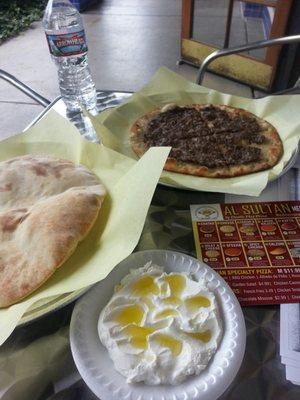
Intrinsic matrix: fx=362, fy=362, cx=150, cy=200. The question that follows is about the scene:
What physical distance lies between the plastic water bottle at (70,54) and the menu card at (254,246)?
82cm

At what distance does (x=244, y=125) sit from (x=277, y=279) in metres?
0.76

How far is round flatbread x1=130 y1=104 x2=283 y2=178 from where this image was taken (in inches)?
48.2

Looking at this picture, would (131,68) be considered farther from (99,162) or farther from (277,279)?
(277,279)

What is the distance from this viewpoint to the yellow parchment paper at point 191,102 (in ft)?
3.67

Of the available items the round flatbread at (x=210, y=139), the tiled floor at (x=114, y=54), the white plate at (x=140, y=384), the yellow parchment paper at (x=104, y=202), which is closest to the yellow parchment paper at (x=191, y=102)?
the round flatbread at (x=210, y=139)

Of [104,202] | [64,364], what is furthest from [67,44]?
[64,364]

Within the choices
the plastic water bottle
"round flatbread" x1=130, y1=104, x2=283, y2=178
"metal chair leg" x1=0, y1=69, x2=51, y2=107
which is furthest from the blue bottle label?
"round flatbread" x1=130, y1=104, x2=283, y2=178

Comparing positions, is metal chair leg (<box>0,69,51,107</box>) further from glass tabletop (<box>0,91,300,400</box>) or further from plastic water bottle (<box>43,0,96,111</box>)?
glass tabletop (<box>0,91,300,400</box>)

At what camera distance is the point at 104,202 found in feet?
3.21

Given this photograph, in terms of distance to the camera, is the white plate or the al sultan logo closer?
the white plate

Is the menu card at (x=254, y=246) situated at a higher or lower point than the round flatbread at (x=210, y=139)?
lower

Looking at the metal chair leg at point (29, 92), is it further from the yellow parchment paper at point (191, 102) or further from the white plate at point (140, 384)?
the white plate at point (140, 384)

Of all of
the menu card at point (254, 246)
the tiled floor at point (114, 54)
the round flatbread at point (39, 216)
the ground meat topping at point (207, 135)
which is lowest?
the tiled floor at point (114, 54)

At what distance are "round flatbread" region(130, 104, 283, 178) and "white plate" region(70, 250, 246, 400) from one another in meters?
0.54
